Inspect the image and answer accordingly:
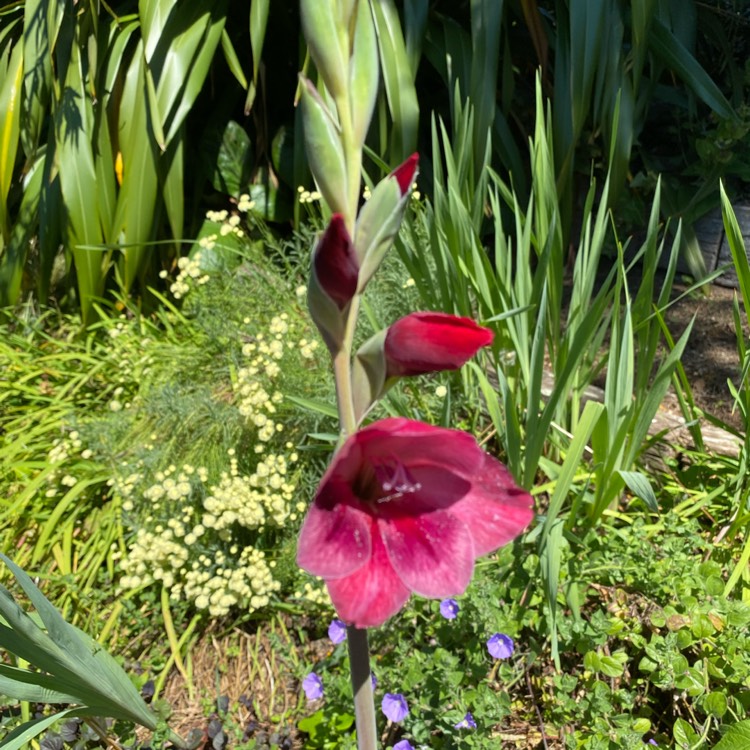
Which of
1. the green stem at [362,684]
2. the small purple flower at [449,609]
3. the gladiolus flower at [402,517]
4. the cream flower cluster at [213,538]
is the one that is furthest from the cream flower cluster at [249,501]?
the gladiolus flower at [402,517]

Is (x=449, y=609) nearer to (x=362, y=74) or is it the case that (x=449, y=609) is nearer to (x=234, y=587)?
(x=234, y=587)

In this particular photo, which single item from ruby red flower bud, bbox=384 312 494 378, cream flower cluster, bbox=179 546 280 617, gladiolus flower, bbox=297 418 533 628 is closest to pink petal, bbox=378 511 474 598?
gladiolus flower, bbox=297 418 533 628

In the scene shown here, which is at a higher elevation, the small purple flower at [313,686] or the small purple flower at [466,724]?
the small purple flower at [466,724]

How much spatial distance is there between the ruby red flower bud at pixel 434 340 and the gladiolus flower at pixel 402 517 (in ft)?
0.17

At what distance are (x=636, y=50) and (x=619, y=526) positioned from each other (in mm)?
1496

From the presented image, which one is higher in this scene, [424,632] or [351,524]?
[351,524]

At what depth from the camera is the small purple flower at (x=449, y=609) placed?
1286mm

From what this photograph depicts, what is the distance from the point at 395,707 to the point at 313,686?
205 mm

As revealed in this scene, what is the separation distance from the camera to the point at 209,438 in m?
1.99

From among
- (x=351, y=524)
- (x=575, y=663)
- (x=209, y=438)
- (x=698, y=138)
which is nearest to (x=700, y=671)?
(x=575, y=663)

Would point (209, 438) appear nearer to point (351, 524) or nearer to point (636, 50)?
point (351, 524)

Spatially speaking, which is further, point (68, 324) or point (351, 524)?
point (68, 324)

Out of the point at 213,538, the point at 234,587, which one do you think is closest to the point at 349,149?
the point at 234,587

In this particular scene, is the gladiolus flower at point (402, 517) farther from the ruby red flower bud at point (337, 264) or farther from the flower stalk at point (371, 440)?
the ruby red flower bud at point (337, 264)
